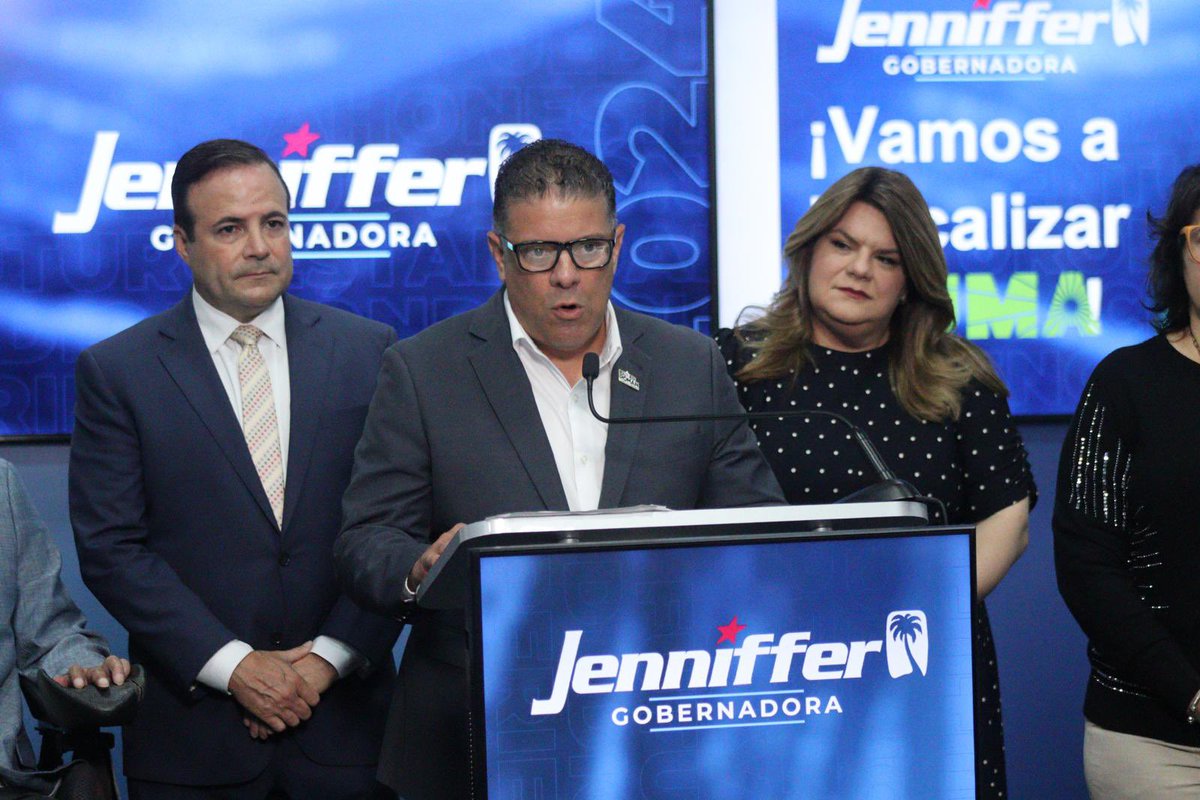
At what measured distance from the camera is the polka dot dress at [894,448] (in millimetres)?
2646

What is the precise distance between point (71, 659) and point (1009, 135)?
2.71 m

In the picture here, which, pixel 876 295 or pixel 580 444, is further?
pixel 876 295

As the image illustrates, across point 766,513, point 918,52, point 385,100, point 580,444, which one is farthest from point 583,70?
point 766,513

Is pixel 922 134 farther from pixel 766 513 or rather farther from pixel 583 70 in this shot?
pixel 766 513

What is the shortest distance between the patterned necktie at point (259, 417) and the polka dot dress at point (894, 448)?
898mm

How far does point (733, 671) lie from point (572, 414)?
73cm

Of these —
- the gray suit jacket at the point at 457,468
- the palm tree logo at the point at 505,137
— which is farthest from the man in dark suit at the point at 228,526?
the palm tree logo at the point at 505,137

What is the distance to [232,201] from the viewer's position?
2666 mm

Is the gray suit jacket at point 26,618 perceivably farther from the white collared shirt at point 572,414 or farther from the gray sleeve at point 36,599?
the white collared shirt at point 572,414

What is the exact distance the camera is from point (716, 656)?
1.51 m

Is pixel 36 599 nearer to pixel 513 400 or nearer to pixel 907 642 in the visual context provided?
pixel 513 400

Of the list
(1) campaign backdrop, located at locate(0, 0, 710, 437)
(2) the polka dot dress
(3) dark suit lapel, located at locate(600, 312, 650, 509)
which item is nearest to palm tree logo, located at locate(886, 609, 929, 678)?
(3) dark suit lapel, located at locate(600, 312, 650, 509)

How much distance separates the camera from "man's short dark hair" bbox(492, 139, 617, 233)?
2.04 metres

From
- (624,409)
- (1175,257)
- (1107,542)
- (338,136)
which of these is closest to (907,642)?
(624,409)
